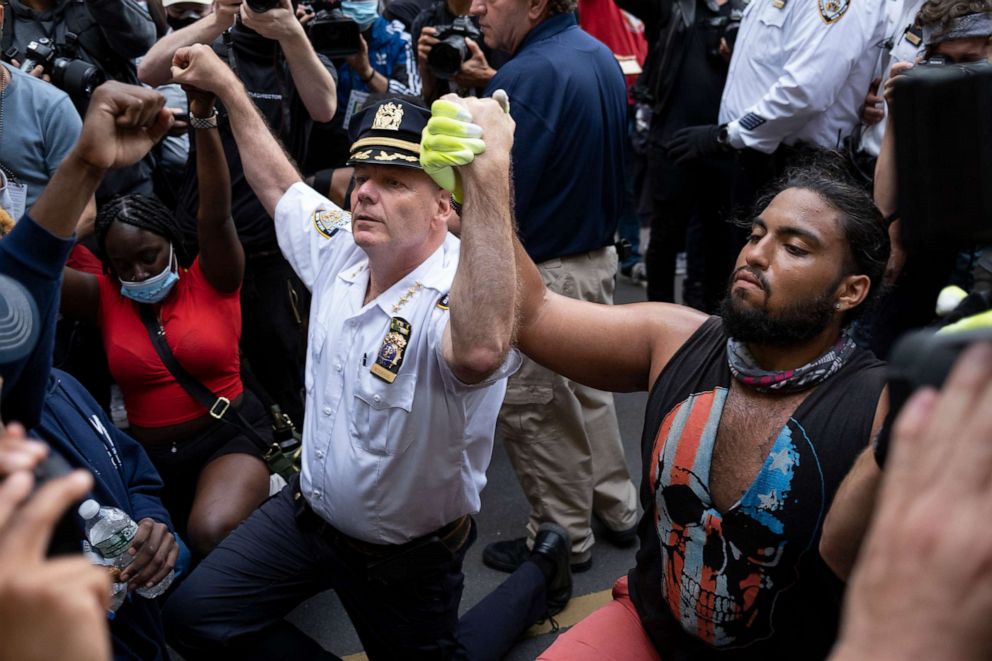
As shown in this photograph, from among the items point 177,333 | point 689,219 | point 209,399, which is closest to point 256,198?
point 177,333

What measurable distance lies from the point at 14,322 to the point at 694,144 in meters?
3.76

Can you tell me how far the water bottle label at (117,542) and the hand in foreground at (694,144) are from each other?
314 centimetres

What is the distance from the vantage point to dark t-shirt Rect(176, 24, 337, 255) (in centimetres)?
405

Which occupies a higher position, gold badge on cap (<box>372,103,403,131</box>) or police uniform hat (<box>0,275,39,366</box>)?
police uniform hat (<box>0,275,39,366</box>)

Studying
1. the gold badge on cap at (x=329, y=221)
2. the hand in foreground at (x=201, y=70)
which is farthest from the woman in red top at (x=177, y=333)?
the gold badge on cap at (x=329, y=221)

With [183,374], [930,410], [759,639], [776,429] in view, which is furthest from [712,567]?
[183,374]

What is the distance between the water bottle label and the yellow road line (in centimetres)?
111

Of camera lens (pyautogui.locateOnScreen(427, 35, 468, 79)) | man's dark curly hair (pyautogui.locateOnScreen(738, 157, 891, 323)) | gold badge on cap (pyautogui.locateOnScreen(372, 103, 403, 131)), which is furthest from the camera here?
camera lens (pyautogui.locateOnScreen(427, 35, 468, 79))

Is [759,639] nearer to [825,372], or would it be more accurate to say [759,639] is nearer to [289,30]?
[825,372]

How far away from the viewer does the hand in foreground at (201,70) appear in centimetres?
291

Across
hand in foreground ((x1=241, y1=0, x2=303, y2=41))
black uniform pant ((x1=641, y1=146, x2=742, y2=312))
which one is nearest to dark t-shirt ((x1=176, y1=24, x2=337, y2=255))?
hand in foreground ((x1=241, y1=0, x2=303, y2=41))

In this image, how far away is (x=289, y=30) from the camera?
3492mm

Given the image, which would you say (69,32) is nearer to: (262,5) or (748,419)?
(262,5)

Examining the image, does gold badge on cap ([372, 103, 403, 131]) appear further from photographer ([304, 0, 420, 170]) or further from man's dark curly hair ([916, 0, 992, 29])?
man's dark curly hair ([916, 0, 992, 29])
